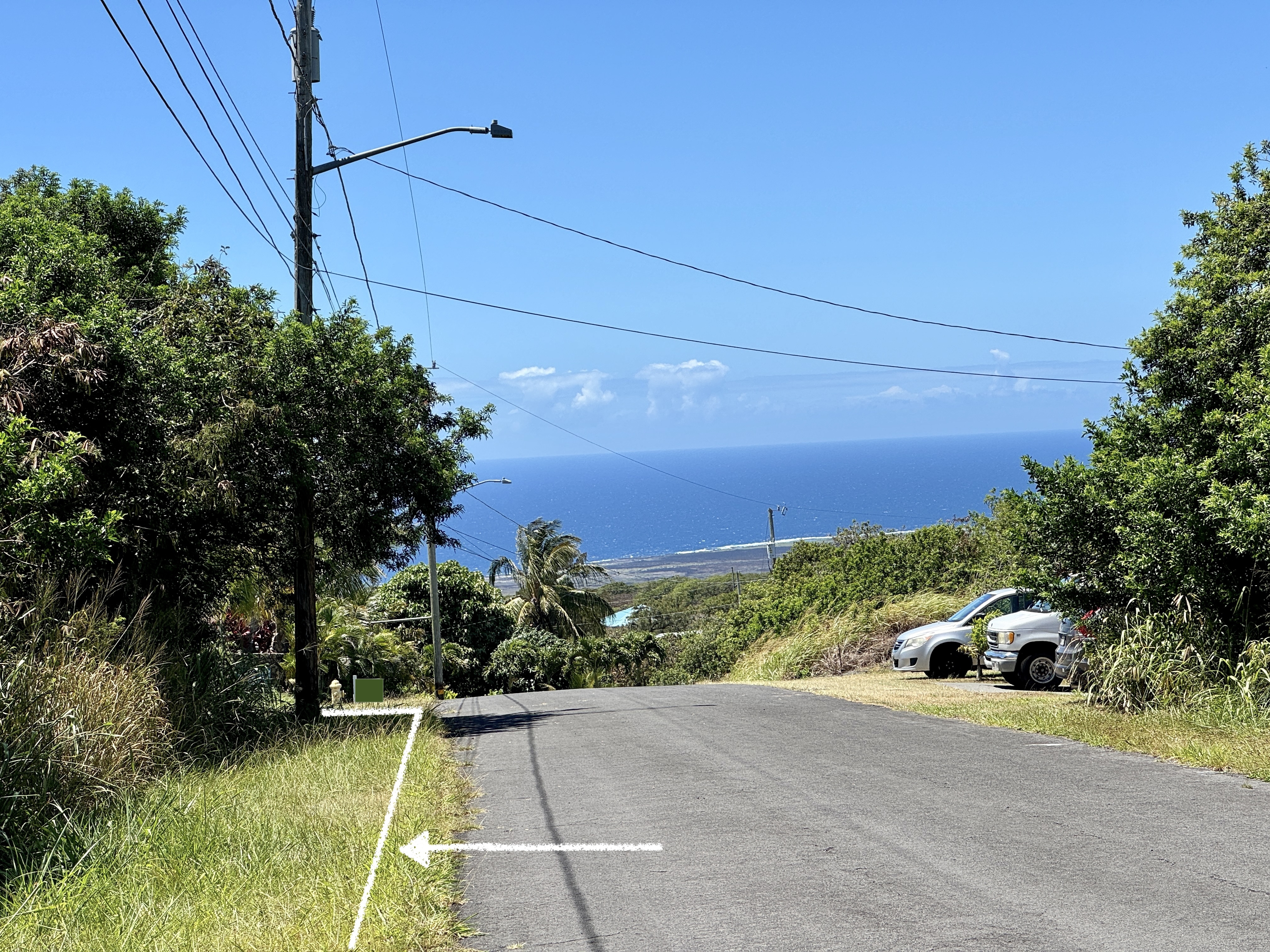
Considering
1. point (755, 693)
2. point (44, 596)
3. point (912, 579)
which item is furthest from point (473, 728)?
point (912, 579)

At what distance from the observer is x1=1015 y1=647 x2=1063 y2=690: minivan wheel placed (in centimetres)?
1841

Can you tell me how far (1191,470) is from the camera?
12352 millimetres

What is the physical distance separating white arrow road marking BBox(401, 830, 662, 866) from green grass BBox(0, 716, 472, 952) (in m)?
0.11

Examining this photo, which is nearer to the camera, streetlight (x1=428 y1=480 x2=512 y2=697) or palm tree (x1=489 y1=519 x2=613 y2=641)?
streetlight (x1=428 y1=480 x2=512 y2=697)

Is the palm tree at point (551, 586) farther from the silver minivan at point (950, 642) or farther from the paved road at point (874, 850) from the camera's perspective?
the paved road at point (874, 850)

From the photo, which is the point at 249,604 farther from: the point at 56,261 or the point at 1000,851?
the point at 1000,851

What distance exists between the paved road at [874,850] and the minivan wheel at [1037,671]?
728cm

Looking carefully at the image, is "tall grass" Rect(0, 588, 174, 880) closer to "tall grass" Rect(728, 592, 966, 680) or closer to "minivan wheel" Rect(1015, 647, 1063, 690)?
"minivan wheel" Rect(1015, 647, 1063, 690)

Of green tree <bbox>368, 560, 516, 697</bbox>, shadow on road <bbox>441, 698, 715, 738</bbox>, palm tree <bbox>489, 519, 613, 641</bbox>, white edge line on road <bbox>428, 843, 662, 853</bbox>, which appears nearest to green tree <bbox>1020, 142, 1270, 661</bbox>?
shadow on road <bbox>441, 698, 715, 738</bbox>

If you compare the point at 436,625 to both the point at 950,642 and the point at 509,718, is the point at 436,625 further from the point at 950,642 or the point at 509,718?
the point at 509,718

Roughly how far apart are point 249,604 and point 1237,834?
19302 millimetres

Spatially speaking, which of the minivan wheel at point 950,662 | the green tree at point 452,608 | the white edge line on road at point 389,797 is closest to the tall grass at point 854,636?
the minivan wheel at point 950,662

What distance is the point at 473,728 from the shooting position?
1538cm

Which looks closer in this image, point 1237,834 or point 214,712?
point 1237,834
